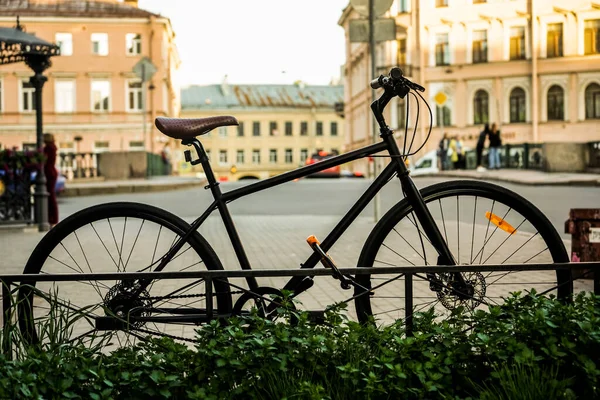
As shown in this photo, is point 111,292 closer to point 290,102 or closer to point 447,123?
point 447,123

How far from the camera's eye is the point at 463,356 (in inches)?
138

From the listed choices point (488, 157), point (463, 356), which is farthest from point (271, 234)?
point (488, 157)

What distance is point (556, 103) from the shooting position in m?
62.2

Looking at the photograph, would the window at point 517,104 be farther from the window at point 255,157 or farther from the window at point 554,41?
the window at point 255,157

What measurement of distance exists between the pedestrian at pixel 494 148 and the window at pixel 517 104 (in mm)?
25133

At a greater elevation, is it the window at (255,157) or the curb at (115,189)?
the window at (255,157)

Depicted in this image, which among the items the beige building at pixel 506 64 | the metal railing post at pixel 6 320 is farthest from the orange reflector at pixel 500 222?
the beige building at pixel 506 64

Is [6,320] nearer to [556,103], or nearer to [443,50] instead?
[556,103]

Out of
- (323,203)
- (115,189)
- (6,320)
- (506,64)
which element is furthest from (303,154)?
(6,320)

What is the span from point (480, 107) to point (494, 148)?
87.6 feet

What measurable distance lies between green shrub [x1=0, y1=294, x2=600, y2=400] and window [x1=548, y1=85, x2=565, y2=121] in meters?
60.8

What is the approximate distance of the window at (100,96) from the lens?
6850cm

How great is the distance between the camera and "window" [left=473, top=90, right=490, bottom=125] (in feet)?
212

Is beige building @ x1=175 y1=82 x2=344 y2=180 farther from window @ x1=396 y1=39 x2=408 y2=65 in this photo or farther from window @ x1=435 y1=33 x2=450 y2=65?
window @ x1=435 y1=33 x2=450 y2=65
